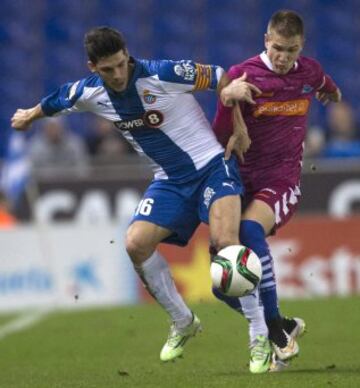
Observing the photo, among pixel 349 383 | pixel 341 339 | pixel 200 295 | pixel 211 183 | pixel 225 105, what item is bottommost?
pixel 200 295

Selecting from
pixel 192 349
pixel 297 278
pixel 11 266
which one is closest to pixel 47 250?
pixel 11 266

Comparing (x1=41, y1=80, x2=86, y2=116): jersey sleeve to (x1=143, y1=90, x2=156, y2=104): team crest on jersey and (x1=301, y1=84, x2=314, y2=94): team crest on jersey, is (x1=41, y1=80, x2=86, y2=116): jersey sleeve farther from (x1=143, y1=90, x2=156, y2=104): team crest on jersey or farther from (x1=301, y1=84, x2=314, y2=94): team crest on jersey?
(x1=301, y1=84, x2=314, y2=94): team crest on jersey

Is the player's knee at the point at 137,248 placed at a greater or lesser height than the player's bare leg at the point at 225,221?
lesser

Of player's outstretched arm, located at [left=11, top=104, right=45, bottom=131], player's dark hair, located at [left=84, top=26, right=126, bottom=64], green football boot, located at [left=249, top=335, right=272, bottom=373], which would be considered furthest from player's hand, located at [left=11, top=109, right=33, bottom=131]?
green football boot, located at [left=249, top=335, right=272, bottom=373]

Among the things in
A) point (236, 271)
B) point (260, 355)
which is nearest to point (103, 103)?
point (236, 271)

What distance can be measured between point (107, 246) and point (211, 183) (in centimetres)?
677

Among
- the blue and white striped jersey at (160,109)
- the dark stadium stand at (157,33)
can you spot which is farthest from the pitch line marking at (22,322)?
the dark stadium stand at (157,33)

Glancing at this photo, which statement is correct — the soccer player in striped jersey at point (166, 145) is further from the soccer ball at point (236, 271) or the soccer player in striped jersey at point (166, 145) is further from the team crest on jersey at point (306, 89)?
the team crest on jersey at point (306, 89)

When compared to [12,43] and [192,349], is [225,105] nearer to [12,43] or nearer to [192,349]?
[192,349]

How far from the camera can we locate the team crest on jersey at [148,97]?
8586 mm

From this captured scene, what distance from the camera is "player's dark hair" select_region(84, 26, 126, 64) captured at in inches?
325

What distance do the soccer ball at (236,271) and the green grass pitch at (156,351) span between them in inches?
22.3

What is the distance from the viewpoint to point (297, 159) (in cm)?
894

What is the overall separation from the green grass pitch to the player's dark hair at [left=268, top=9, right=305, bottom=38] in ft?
7.26
